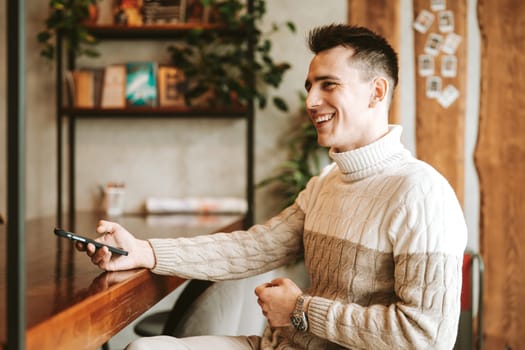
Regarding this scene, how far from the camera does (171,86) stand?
11.5ft

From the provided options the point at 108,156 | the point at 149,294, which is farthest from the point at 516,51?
the point at 149,294

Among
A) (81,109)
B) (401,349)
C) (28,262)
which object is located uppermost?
(81,109)

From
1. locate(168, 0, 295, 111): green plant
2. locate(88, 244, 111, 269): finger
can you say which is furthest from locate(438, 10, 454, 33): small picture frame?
locate(88, 244, 111, 269): finger

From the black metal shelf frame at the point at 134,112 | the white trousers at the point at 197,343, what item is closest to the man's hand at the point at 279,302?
the white trousers at the point at 197,343

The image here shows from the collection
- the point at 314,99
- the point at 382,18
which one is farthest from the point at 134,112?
the point at 314,99

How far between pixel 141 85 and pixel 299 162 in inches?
40.7

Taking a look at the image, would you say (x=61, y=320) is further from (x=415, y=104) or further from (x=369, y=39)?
(x=415, y=104)

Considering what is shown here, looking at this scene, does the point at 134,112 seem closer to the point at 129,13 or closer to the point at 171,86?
the point at 171,86

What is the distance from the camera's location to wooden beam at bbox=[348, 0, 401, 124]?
3.53 metres

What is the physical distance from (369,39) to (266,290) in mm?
669

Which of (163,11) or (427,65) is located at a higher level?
(163,11)

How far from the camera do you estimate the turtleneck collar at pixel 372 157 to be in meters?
1.44

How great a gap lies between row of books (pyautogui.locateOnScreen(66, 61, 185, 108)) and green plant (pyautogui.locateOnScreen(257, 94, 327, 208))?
2.29ft

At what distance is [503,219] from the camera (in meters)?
3.44
